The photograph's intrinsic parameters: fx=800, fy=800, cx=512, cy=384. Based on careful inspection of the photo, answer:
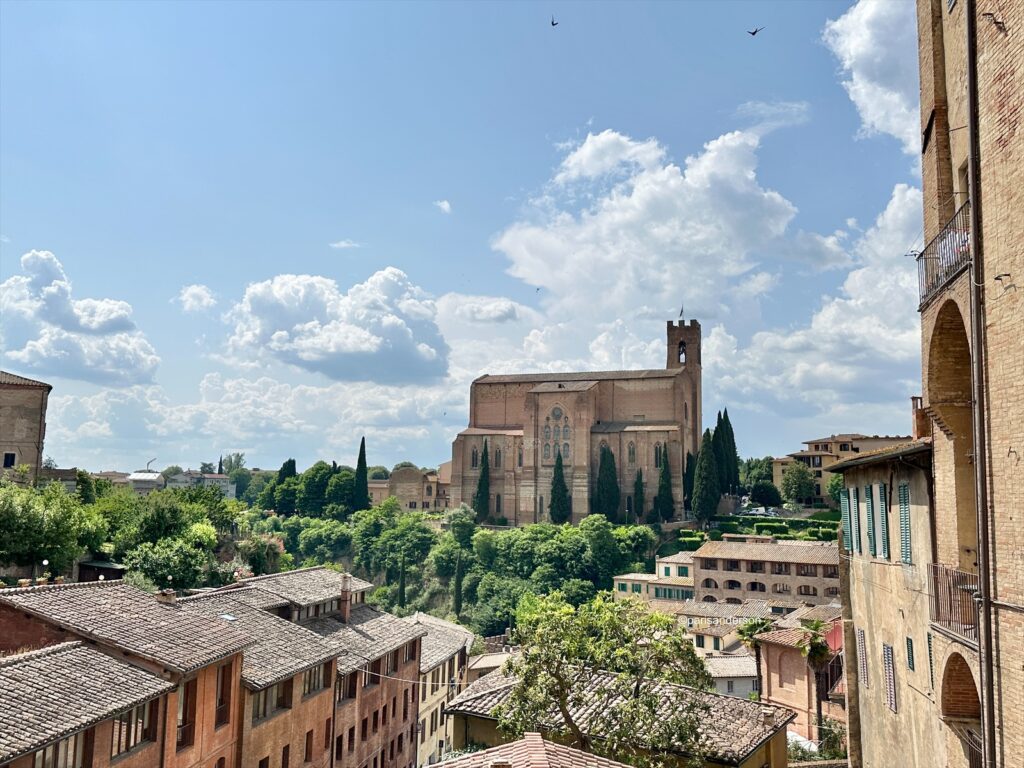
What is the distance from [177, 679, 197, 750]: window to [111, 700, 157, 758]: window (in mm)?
855

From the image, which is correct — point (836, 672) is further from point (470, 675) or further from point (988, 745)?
point (988, 745)

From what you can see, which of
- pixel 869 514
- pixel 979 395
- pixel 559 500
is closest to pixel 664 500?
pixel 559 500

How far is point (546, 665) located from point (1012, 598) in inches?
446

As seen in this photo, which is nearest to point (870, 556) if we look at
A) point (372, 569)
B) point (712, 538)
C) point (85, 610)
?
point (85, 610)

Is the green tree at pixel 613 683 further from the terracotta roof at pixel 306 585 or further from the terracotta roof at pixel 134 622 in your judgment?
the terracotta roof at pixel 306 585

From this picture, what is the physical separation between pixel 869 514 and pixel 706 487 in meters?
73.9

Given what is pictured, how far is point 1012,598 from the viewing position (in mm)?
9656

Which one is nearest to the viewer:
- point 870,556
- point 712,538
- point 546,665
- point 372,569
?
point 870,556

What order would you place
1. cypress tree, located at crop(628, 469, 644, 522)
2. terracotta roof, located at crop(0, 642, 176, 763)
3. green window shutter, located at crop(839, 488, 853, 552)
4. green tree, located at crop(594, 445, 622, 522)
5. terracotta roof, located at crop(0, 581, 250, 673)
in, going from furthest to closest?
cypress tree, located at crop(628, 469, 644, 522) → green tree, located at crop(594, 445, 622, 522) → green window shutter, located at crop(839, 488, 853, 552) → terracotta roof, located at crop(0, 581, 250, 673) → terracotta roof, located at crop(0, 642, 176, 763)

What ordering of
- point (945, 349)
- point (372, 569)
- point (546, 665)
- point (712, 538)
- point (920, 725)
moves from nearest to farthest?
1. point (945, 349)
2. point (920, 725)
3. point (546, 665)
4. point (712, 538)
5. point (372, 569)

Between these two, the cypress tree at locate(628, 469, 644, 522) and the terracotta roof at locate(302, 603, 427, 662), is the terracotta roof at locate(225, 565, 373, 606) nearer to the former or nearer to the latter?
the terracotta roof at locate(302, 603, 427, 662)

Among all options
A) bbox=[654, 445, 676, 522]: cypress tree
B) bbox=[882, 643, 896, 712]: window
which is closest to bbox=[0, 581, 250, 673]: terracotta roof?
bbox=[882, 643, 896, 712]: window

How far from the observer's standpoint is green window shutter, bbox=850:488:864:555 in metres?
18.3

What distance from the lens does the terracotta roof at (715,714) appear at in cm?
1859
